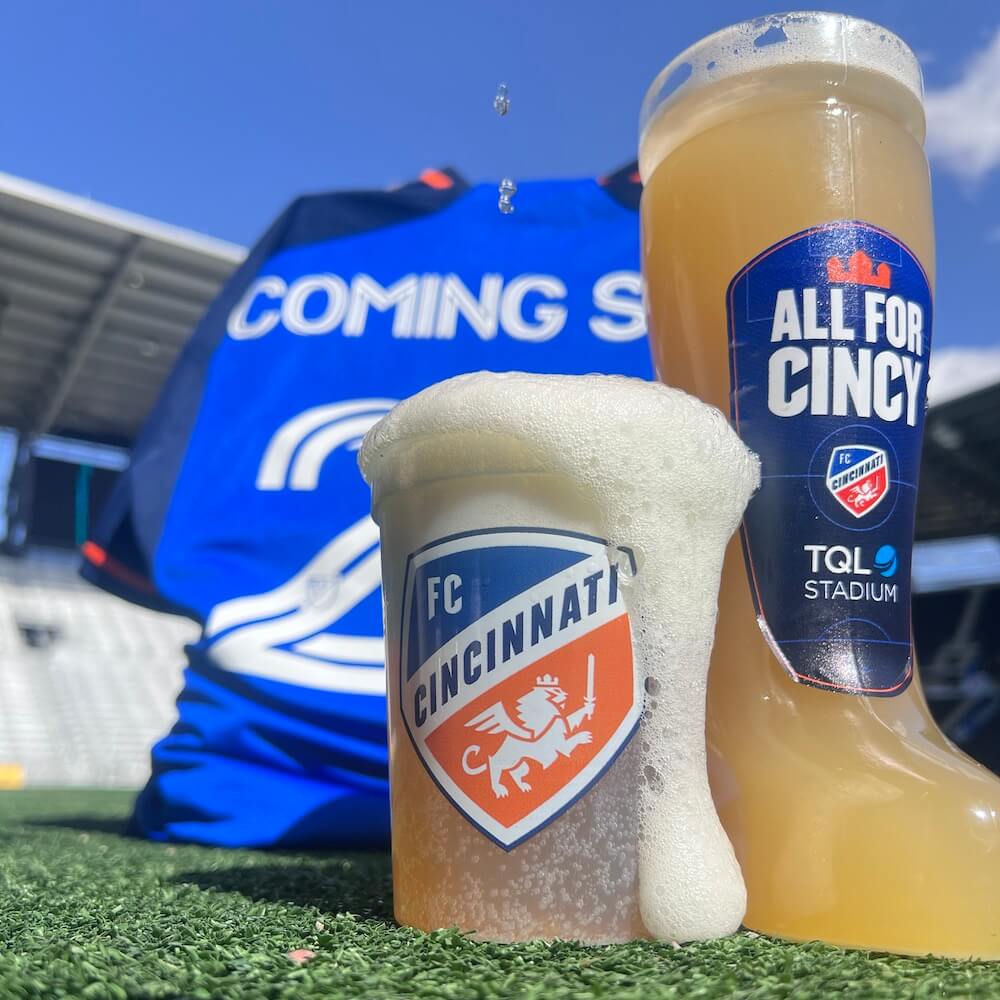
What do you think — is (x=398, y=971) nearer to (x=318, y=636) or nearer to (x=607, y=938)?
(x=607, y=938)

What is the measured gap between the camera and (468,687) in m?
0.50

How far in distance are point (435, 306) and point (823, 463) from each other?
2.84ft

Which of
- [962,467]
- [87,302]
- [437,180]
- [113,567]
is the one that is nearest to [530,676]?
[113,567]

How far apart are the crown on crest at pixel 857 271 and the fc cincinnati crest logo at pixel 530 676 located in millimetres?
207

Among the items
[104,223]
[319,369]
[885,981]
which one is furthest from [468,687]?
[104,223]

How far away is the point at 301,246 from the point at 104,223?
22.2 ft

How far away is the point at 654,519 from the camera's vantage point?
20.0 inches

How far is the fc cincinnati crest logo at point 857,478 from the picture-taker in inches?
21.8

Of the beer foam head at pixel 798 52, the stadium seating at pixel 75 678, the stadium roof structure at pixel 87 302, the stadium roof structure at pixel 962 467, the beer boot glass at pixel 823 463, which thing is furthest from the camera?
the stadium roof structure at pixel 962 467

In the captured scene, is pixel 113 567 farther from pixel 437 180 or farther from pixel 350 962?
pixel 350 962

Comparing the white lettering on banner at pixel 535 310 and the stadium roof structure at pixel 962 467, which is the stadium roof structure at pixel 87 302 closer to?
the stadium roof structure at pixel 962 467

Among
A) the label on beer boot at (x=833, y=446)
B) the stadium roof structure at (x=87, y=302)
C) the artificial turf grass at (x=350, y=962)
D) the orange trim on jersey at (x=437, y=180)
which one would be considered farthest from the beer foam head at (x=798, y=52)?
the stadium roof structure at (x=87, y=302)

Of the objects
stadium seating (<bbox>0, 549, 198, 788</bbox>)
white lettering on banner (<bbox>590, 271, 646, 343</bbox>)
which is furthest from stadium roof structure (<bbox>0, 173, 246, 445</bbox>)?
white lettering on banner (<bbox>590, 271, 646, 343</bbox>)

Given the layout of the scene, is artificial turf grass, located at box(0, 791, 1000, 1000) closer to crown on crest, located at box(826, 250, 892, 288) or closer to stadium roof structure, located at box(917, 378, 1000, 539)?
crown on crest, located at box(826, 250, 892, 288)
